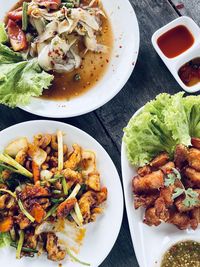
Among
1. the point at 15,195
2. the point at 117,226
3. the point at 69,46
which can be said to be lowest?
the point at 117,226

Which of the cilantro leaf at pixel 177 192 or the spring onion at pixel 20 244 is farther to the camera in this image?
the spring onion at pixel 20 244

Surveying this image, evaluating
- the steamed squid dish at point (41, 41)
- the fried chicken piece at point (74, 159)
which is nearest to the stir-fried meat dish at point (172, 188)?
the fried chicken piece at point (74, 159)

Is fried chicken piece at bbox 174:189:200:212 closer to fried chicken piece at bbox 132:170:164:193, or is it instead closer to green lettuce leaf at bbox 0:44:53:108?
fried chicken piece at bbox 132:170:164:193

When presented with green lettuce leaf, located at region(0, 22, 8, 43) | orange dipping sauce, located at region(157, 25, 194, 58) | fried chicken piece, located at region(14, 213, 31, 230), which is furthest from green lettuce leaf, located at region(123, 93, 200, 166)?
green lettuce leaf, located at region(0, 22, 8, 43)

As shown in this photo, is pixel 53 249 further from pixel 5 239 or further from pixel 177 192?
pixel 177 192

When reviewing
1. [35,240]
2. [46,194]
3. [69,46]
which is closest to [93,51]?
[69,46]

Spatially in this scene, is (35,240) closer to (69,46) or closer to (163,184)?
(163,184)

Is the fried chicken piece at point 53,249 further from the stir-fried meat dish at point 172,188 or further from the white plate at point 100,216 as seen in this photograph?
the stir-fried meat dish at point 172,188
